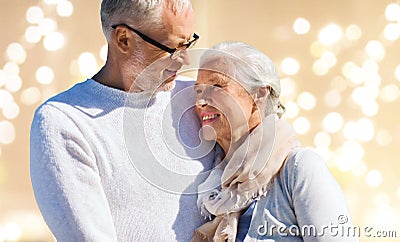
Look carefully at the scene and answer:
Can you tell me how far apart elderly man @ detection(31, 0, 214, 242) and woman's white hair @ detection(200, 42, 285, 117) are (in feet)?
0.22

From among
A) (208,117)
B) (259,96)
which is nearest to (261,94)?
(259,96)

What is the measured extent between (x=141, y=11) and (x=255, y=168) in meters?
0.39

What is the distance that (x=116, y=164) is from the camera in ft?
4.47

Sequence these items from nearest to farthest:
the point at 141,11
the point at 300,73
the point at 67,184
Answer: the point at 67,184, the point at 141,11, the point at 300,73

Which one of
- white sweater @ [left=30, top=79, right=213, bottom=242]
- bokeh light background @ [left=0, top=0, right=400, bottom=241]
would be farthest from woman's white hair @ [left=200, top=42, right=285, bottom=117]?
bokeh light background @ [left=0, top=0, right=400, bottom=241]

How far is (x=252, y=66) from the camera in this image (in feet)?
4.78

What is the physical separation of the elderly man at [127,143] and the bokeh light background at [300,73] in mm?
1736

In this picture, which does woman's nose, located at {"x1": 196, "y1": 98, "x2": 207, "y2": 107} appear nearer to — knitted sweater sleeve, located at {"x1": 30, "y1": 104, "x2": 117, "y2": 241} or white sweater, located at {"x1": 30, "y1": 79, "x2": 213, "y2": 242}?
white sweater, located at {"x1": 30, "y1": 79, "x2": 213, "y2": 242}

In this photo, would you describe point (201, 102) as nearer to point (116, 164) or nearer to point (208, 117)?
point (208, 117)

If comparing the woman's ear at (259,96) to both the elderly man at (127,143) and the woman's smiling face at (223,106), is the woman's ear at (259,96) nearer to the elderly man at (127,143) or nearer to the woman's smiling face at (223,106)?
the woman's smiling face at (223,106)

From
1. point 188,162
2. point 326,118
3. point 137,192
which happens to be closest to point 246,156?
point 188,162

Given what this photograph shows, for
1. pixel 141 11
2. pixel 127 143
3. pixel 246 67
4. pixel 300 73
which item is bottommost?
pixel 300 73

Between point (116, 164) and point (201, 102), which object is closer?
point (116, 164)

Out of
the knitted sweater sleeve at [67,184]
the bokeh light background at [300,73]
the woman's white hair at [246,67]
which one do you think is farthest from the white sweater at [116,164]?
the bokeh light background at [300,73]
